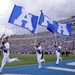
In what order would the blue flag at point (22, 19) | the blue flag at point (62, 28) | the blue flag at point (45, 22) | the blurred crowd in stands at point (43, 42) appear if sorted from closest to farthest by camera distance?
the blue flag at point (22, 19)
the blue flag at point (45, 22)
the blue flag at point (62, 28)
the blurred crowd in stands at point (43, 42)

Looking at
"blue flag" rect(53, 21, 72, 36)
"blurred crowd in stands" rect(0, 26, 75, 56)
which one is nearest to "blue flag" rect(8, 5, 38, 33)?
"blue flag" rect(53, 21, 72, 36)

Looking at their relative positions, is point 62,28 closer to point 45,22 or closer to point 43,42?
point 45,22

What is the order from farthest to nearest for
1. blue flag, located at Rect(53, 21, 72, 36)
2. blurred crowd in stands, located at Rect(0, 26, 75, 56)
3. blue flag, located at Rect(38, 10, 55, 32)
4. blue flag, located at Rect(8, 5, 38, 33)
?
blurred crowd in stands, located at Rect(0, 26, 75, 56)
blue flag, located at Rect(53, 21, 72, 36)
blue flag, located at Rect(38, 10, 55, 32)
blue flag, located at Rect(8, 5, 38, 33)

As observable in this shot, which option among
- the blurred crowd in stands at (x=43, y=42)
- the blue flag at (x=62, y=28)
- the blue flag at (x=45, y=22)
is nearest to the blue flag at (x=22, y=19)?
the blue flag at (x=45, y=22)

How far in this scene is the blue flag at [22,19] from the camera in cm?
1465

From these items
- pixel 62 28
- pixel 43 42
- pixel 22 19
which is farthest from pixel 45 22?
pixel 43 42

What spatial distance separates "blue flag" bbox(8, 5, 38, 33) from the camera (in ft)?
48.1

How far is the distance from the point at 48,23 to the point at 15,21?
525 cm

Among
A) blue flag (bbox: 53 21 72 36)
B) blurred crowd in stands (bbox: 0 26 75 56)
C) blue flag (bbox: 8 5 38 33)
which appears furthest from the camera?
blurred crowd in stands (bbox: 0 26 75 56)

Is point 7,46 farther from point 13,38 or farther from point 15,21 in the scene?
point 13,38

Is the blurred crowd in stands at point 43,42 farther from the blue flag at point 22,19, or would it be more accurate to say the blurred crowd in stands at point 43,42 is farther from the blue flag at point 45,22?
the blue flag at point 22,19

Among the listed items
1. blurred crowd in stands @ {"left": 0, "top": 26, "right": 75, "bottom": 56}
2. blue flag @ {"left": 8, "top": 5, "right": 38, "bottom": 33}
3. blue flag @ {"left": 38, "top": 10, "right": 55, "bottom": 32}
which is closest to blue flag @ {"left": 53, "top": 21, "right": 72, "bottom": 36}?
blue flag @ {"left": 38, "top": 10, "right": 55, "bottom": 32}

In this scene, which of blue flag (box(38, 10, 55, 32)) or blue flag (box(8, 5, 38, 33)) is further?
blue flag (box(38, 10, 55, 32))

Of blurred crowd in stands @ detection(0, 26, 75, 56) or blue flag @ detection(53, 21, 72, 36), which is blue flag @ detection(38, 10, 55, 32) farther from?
blurred crowd in stands @ detection(0, 26, 75, 56)
